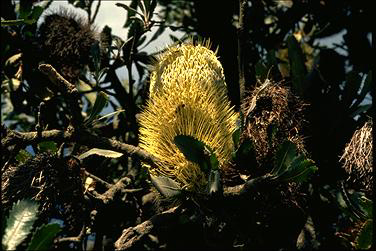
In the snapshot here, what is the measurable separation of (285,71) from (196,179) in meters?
1.33

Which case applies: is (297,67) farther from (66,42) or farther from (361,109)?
(66,42)

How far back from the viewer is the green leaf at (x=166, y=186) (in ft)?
3.79

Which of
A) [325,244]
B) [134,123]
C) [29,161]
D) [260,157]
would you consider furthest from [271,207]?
[134,123]

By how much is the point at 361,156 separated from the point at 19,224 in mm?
899

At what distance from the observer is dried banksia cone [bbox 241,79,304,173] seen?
1234 millimetres

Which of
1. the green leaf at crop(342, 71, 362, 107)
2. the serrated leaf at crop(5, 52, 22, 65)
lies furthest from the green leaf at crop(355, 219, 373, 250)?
the serrated leaf at crop(5, 52, 22, 65)

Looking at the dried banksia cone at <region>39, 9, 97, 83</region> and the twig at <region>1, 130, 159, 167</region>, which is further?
the dried banksia cone at <region>39, 9, 97, 83</region>

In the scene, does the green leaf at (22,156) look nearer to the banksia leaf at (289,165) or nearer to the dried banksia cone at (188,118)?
the dried banksia cone at (188,118)

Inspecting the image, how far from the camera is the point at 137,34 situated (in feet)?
7.64

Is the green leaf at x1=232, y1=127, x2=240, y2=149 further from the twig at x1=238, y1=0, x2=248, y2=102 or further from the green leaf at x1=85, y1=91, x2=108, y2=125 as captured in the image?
the green leaf at x1=85, y1=91, x2=108, y2=125

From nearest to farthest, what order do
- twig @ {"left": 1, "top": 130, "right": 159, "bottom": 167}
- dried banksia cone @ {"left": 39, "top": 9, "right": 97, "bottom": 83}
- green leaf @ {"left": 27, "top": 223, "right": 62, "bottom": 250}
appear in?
green leaf @ {"left": 27, "top": 223, "right": 62, "bottom": 250}, twig @ {"left": 1, "top": 130, "right": 159, "bottom": 167}, dried banksia cone @ {"left": 39, "top": 9, "right": 97, "bottom": 83}

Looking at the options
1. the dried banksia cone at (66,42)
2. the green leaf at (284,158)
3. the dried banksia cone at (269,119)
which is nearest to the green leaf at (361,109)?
the dried banksia cone at (269,119)

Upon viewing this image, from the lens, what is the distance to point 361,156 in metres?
1.36

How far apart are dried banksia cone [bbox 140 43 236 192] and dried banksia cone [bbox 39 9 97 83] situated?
100 cm
